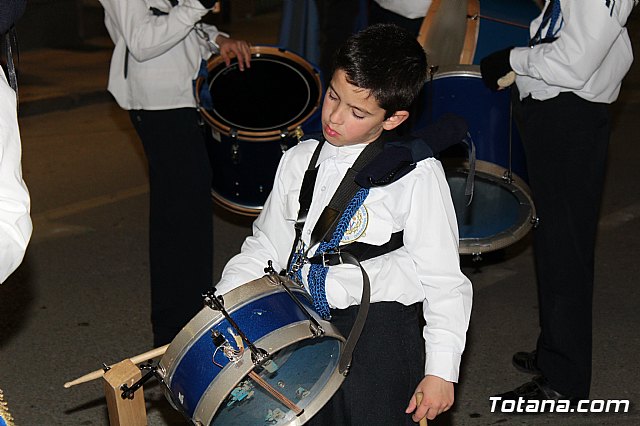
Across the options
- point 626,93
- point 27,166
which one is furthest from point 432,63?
point 626,93

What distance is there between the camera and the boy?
8.42ft

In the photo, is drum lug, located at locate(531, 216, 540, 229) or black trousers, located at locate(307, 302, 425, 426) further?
drum lug, located at locate(531, 216, 540, 229)

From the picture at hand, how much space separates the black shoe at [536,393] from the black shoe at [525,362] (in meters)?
0.26

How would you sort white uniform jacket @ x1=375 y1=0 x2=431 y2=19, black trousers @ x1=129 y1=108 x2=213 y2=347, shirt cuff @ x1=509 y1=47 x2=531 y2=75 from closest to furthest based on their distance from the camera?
shirt cuff @ x1=509 y1=47 x2=531 y2=75 < black trousers @ x1=129 y1=108 x2=213 y2=347 < white uniform jacket @ x1=375 y1=0 x2=431 y2=19

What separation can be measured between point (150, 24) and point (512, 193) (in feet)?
5.16

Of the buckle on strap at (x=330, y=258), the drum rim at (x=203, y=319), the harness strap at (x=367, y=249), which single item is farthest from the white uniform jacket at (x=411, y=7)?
the drum rim at (x=203, y=319)

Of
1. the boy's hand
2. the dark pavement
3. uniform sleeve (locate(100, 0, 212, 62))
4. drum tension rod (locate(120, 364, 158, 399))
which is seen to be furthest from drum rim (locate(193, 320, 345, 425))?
uniform sleeve (locate(100, 0, 212, 62))

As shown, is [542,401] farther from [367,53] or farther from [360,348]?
[367,53]

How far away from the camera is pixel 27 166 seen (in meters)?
7.75

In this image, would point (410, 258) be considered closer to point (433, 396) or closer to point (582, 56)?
point (433, 396)

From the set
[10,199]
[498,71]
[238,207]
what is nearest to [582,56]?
[498,71]

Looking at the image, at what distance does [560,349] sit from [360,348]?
1.59 metres

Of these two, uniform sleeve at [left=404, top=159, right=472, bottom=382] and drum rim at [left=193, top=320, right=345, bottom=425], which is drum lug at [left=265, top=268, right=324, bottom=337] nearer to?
drum rim at [left=193, top=320, right=345, bottom=425]
